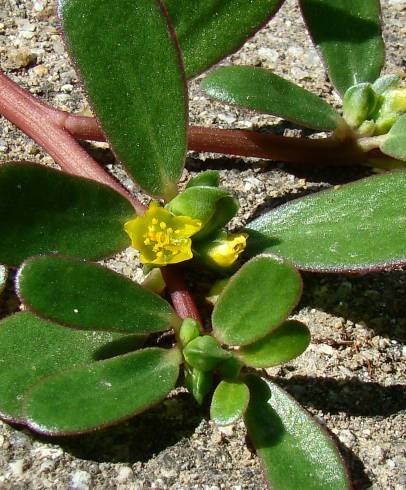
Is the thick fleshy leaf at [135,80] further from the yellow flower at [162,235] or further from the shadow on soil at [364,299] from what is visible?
the shadow on soil at [364,299]

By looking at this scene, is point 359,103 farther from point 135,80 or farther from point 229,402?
point 229,402

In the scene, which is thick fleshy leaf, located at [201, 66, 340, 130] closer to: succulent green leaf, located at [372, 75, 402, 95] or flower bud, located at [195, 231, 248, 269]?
succulent green leaf, located at [372, 75, 402, 95]

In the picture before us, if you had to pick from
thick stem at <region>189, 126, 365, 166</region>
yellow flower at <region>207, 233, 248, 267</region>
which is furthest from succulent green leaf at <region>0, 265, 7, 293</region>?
thick stem at <region>189, 126, 365, 166</region>

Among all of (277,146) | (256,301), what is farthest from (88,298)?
(277,146)

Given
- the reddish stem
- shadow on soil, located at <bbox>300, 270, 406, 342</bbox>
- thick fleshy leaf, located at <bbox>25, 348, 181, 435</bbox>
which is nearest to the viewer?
thick fleshy leaf, located at <bbox>25, 348, 181, 435</bbox>

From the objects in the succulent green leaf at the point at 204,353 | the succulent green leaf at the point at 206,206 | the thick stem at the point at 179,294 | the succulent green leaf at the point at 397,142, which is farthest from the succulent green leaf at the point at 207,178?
the succulent green leaf at the point at 397,142

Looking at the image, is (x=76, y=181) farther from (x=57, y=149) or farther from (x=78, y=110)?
(x=78, y=110)

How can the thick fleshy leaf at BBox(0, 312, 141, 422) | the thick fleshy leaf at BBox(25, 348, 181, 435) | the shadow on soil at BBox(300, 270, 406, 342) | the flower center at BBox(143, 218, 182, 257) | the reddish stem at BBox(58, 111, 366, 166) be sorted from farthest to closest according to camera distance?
1. the reddish stem at BBox(58, 111, 366, 166)
2. the shadow on soil at BBox(300, 270, 406, 342)
3. the flower center at BBox(143, 218, 182, 257)
4. the thick fleshy leaf at BBox(0, 312, 141, 422)
5. the thick fleshy leaf at BBox(25, 348, 181, 435)
